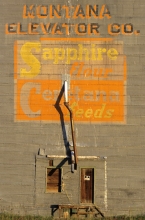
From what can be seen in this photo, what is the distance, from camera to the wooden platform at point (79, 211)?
73.0 feet

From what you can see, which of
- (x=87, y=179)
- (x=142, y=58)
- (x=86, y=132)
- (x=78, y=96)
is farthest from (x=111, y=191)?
(x=142, y=58)

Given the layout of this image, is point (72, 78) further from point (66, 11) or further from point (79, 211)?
point (79, 211)

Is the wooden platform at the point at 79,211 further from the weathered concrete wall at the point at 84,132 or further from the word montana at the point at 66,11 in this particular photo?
the word montana at the point at 66,11

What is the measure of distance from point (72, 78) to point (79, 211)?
5.15m

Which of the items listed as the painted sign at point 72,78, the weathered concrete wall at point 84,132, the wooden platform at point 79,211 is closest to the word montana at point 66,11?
the weathered concrete wall at point 84,132

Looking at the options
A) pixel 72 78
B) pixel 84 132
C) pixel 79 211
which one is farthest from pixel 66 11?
pixel 79 211

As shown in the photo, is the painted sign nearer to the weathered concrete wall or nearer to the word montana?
the weathered concrete wall

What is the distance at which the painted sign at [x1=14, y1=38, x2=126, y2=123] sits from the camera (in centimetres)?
2252

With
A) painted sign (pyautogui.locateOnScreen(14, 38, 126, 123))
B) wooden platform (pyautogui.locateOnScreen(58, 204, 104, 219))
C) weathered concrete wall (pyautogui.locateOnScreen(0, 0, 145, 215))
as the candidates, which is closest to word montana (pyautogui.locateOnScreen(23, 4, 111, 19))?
weathered concrete wall (pyautogui.locateOnScreen(0, 0, 145, 215))

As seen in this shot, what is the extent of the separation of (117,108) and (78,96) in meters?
1.58

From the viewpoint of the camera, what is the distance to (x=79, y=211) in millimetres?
22344

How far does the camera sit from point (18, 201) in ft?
73.8

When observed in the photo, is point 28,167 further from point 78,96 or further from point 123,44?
point 123,44

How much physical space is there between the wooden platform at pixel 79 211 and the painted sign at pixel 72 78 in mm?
3340
